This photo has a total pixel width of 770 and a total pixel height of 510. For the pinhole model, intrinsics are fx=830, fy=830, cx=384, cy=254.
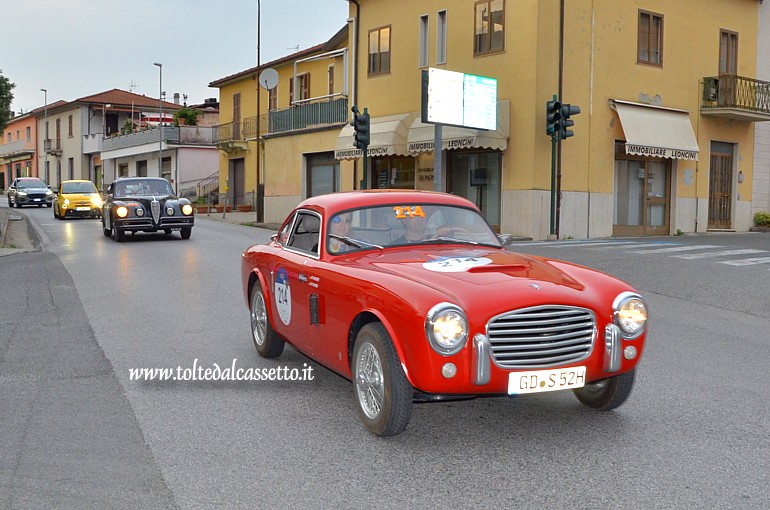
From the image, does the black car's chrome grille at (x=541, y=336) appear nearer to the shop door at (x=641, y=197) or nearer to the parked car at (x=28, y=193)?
the shop door at (x=641, y=197)

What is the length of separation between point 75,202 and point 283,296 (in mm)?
27232

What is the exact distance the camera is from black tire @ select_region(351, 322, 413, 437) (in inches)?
183

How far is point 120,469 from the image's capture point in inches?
169

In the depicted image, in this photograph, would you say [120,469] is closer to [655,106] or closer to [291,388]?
[291,388]

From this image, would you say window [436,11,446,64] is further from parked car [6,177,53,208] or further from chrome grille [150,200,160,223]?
parked car [6,177,53,208]

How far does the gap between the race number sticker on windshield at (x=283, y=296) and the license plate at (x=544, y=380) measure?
2277 millimetres

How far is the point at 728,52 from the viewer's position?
27.6 metres

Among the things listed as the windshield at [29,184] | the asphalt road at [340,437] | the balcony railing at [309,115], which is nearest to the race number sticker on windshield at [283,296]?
the asphalt road at [340,437]

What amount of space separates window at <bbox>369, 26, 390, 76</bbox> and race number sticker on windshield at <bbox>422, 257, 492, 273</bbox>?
23405mm

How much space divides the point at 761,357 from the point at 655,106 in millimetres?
18769

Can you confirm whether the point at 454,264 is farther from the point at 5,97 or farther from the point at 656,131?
the point at 5,97

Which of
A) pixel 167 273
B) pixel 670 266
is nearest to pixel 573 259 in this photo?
pixel 670 266

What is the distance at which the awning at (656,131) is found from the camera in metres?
24.0

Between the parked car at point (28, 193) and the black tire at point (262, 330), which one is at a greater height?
the parked car at point (28, 193)
